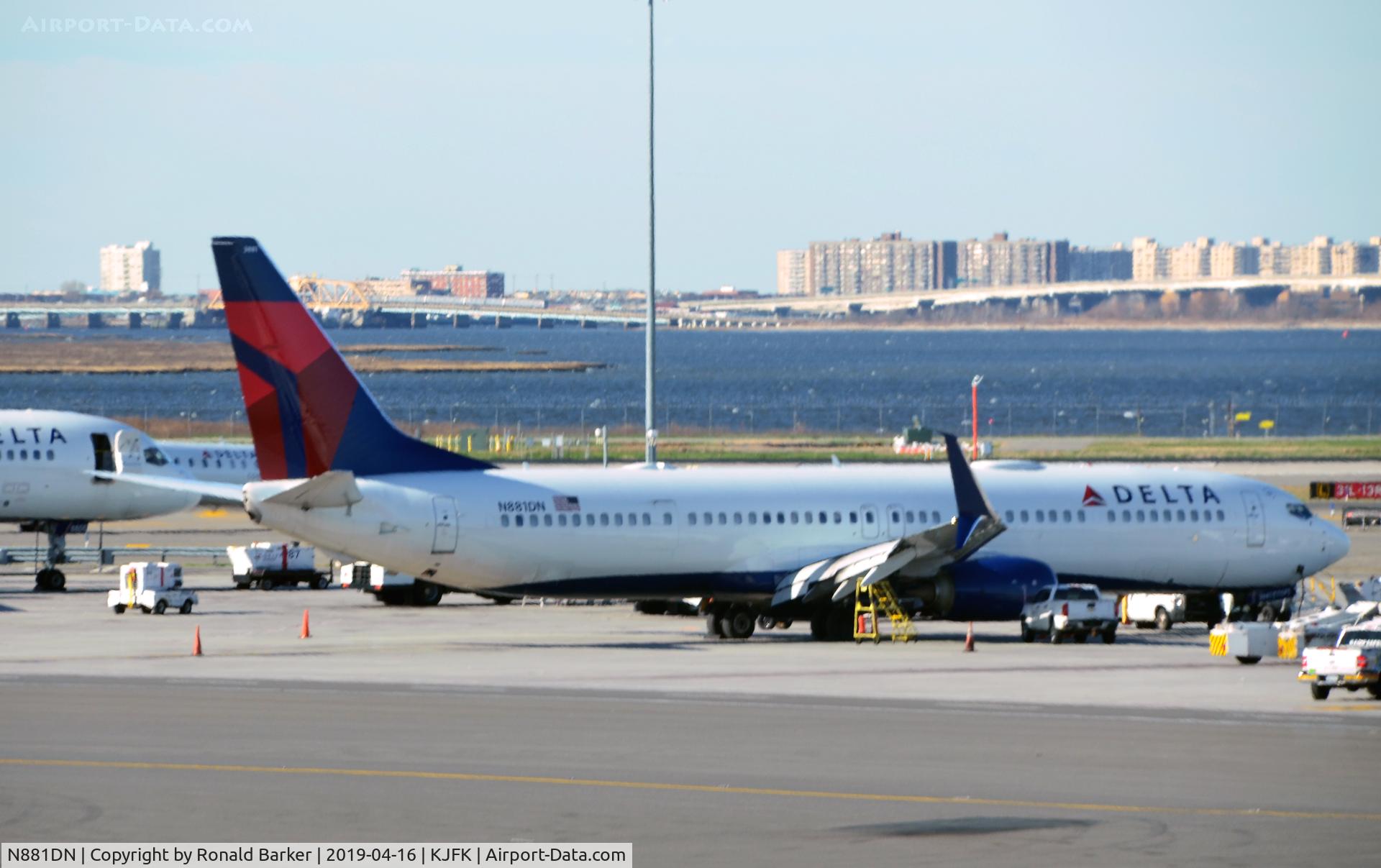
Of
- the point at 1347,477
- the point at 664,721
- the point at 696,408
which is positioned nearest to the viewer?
the point at 664,721

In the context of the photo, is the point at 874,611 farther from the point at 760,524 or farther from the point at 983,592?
the point at 760,524

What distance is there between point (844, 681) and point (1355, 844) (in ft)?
52.0

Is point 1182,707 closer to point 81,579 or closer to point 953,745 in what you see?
point 953,745

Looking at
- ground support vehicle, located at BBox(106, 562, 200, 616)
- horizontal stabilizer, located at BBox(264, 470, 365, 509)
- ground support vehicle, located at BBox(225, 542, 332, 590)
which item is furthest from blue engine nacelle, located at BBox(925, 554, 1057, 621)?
ground support vehicle, located at BBox(225, 542, 332, 590)

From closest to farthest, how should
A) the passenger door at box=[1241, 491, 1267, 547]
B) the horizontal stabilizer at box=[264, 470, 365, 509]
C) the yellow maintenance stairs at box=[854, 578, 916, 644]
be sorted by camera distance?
1. the horizontal stabilizer at box=[264, 470, 365, 509]
2. the yellow maintenance stairs at box=[854, 578, 916, 644]
3. the passenger door at box=[1241, 491, 1267, 547]

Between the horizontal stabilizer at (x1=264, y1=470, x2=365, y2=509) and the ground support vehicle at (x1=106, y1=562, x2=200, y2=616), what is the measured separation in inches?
449

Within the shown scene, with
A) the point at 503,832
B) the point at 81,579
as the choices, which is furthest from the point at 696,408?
the point at 503,832

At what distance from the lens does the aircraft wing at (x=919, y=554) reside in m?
43.6

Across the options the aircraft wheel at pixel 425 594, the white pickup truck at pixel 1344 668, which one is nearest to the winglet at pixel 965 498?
the white pickup truck at pixel 1344 668

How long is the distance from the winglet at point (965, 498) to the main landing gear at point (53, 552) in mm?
26270

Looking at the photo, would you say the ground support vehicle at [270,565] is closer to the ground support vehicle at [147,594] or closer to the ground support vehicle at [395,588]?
the ground support vehicle at [395,588]

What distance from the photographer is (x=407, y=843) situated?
20.6 m

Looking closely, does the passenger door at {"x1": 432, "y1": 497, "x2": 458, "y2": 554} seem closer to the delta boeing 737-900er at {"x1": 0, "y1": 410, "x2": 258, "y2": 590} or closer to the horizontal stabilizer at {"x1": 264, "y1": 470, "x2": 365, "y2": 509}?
the horizontal stabilizer at {"x1": 264, "y1": 470, "x2": 365, "y2": 509}

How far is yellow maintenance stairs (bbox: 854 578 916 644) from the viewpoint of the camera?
1762 inches
